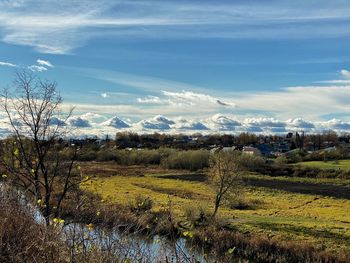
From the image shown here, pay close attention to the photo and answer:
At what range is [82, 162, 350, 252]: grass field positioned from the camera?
3113 centimetres

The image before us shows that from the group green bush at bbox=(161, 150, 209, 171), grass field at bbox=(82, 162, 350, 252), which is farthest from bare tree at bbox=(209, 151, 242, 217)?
green bush at bbox=(161, 150, 209, 171)

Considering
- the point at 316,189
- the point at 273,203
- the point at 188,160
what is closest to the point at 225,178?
the point at 273,203

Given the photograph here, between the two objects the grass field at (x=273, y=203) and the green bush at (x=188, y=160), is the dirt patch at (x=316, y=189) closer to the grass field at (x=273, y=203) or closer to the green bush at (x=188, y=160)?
the grass field at (x=273, y=203)

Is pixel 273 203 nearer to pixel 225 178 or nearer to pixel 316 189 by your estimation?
pixel 225 178

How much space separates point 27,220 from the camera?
333 inches

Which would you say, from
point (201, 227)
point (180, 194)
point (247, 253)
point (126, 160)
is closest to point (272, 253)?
point (247, 253)

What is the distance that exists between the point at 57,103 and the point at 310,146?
176030mm

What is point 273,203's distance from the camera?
176 feet

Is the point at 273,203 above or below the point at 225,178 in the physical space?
below

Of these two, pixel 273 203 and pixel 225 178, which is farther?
pixel 273 203

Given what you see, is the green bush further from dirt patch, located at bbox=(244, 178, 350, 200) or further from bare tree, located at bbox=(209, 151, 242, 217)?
bare tree, located at bbox=(209, 151, 242, 217)

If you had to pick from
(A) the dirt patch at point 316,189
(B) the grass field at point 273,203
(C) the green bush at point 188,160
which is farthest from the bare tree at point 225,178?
(C) the green bush at point 188,160

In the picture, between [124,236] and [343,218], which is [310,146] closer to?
[343,218]

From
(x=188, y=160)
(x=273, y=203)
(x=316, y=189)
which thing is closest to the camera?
(x=273, y=203)
